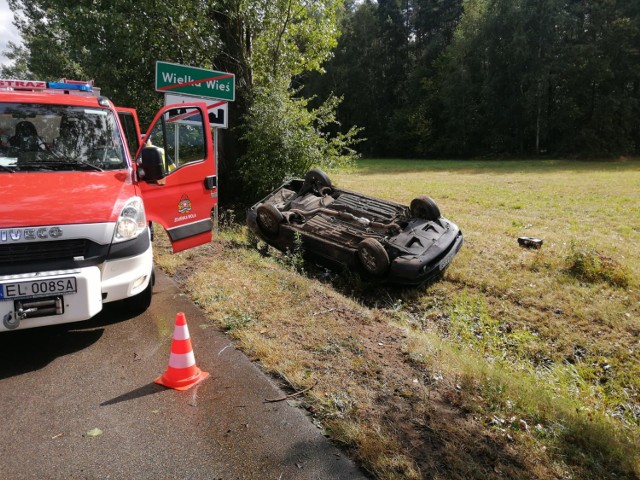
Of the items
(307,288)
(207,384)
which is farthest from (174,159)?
(207,384)

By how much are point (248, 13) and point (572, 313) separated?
9.30 metres

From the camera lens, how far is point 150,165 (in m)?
5.09

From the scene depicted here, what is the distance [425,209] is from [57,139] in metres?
5.33

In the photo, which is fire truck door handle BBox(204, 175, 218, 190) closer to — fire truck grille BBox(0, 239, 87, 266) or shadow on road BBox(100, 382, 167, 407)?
fire truck grille BBox(0, 239, 87, 266)

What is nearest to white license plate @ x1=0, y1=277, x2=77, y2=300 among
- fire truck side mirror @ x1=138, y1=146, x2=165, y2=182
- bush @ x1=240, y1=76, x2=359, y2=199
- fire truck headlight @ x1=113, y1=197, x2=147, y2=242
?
fire truck headlight @ x1=113, y1=197, x2=147, y2=242

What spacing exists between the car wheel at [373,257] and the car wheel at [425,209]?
4.99 feet

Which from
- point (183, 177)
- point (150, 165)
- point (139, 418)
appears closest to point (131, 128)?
point (183, 177)

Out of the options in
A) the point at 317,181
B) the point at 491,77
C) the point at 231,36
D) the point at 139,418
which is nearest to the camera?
the point at 139,418

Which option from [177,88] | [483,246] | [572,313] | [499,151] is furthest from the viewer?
[499,151]

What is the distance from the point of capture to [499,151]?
1636 inches

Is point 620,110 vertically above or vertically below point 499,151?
above

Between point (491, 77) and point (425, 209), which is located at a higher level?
point (491, 77)

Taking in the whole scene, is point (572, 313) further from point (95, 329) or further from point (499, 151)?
point (499, 151)

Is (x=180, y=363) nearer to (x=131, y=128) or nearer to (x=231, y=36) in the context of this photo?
(x=131, y=128)
